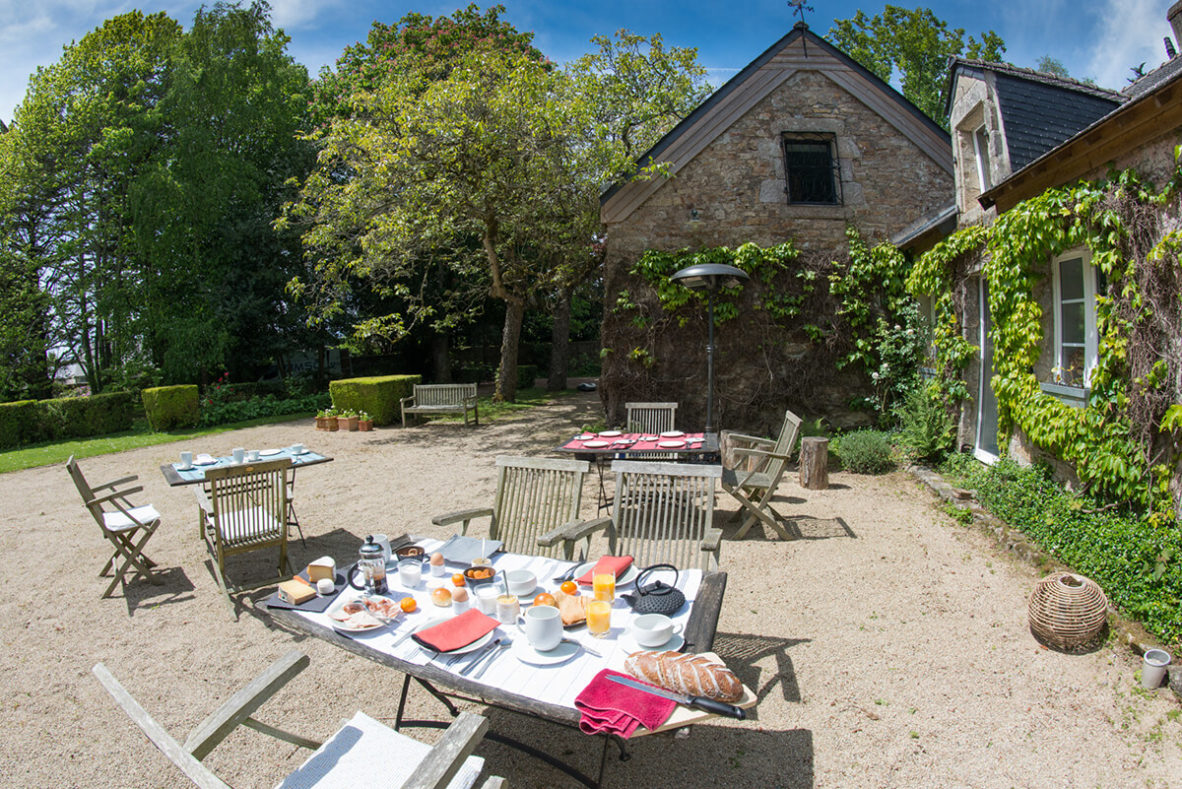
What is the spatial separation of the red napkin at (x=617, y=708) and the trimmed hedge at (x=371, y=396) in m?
12.6

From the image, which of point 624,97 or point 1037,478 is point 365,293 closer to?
point 624,97

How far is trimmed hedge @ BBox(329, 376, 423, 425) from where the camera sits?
1399 centimetres

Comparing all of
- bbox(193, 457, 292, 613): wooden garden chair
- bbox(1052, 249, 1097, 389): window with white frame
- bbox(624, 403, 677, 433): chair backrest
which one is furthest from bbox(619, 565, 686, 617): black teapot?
bbox(624, 403, 677, 433): chair backrest

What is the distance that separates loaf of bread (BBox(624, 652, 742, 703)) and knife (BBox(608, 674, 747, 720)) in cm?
3

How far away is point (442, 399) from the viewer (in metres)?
14.3

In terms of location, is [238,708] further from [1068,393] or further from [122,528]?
[1068,393]

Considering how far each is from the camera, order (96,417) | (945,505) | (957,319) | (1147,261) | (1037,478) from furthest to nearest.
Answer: (96,417) → (957,319) → (945,505) → (1037,478) → (1147,261)

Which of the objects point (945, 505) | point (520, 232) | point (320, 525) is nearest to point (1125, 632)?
point (945, 505)

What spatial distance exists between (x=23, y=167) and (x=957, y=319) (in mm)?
21545

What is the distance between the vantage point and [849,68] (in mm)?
10320

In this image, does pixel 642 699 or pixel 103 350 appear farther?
pixel 103 350

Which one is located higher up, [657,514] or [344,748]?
[657,514]

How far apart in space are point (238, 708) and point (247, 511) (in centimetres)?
331

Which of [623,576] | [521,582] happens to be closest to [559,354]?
[623,576]
